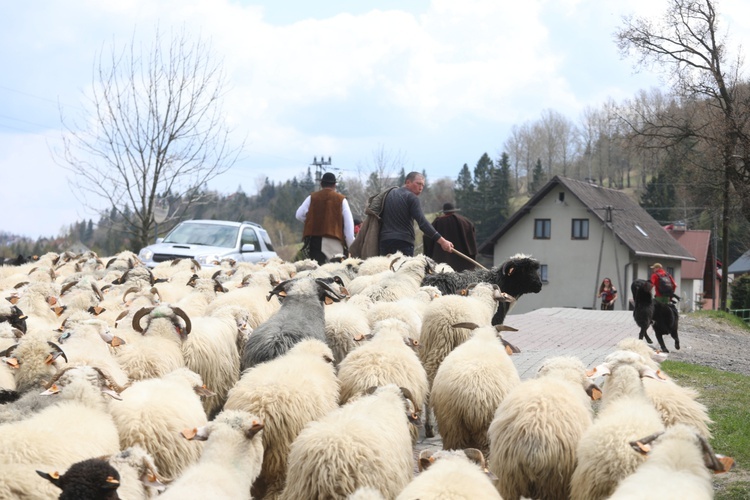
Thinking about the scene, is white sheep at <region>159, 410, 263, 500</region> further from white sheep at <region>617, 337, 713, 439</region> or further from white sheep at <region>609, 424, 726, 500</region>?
white sheep at <region>617, 337, 713, 439</region>

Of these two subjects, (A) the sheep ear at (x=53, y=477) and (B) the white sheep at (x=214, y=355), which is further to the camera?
(B) the white sheep at (x=214, y=355)

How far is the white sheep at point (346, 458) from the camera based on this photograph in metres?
4.23

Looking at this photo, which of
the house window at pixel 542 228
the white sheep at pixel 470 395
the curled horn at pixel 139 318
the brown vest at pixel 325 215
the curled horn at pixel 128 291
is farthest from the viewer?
the house window at pixel 542 228

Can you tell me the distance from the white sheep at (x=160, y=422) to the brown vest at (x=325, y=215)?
763 cm

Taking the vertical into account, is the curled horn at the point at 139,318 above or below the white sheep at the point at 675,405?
above

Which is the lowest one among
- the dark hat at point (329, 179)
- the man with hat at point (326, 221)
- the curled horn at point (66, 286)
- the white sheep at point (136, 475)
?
the white sheep at point (136, 475)

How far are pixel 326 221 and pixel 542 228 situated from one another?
40.9m

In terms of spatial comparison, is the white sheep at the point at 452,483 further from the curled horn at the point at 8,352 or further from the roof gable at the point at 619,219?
the roof gable at the point at 619,219

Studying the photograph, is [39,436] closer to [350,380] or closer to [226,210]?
[350,380]

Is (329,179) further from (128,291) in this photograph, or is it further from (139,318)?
(139,318)

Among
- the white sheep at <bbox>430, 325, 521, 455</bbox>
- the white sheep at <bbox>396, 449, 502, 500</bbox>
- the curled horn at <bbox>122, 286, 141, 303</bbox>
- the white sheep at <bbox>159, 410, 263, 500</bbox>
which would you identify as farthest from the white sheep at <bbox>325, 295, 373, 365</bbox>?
the white sheep at <bbox>396, 449, 502, 500</bbox>

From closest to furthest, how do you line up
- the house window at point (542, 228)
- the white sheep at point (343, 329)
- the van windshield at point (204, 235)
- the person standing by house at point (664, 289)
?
the white sheep at point (343, 329) → the person standing by house at point (664, 289) → the van windshield at point (204, 235) → the house window at point (542, 228)

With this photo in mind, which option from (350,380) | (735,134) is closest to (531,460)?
(350,380)

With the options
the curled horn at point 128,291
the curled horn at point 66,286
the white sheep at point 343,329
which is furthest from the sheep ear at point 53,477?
the curled horn at point 66,286
